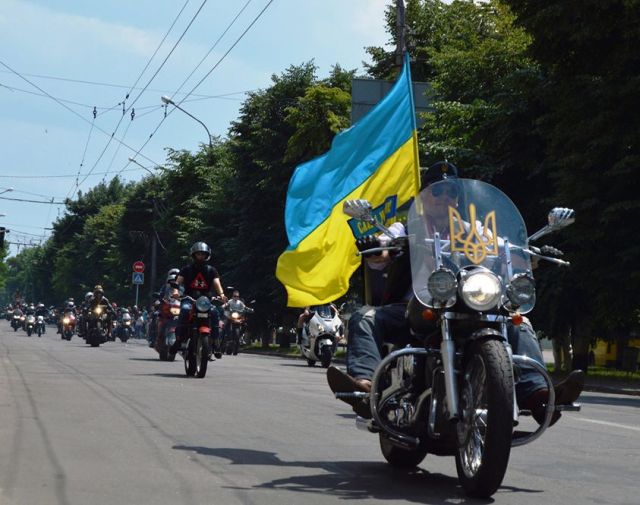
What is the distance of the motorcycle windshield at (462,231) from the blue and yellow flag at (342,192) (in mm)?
2011

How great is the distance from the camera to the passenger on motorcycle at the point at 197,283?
17.1 m

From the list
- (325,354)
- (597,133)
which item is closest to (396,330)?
(597,133)

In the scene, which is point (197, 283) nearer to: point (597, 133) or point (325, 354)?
point (325, 354)

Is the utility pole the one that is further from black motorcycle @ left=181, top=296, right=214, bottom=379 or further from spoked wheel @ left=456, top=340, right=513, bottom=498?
spoked wheel @ left=456, top=340, right=513, bottom=498

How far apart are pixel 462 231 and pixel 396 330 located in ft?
2.58

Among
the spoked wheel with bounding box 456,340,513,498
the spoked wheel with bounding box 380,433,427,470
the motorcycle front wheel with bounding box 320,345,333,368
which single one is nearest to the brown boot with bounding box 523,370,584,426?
the spoked wheel with bounding box 456,340,513,498

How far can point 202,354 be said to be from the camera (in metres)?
16.8

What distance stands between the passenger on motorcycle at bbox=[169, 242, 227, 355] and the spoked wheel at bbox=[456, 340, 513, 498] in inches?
435

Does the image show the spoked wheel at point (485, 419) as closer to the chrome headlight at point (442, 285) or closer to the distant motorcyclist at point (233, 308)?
the chrome headlight at point (442, 285)

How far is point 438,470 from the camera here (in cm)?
737

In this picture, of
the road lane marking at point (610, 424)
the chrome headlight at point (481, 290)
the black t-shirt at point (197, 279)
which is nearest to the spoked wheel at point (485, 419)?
the chrome headlight at point (481, 290)

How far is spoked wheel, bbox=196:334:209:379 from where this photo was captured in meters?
16.8

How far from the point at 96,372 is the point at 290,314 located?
32041 millimetres

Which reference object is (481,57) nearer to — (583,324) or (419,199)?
(583,324)
